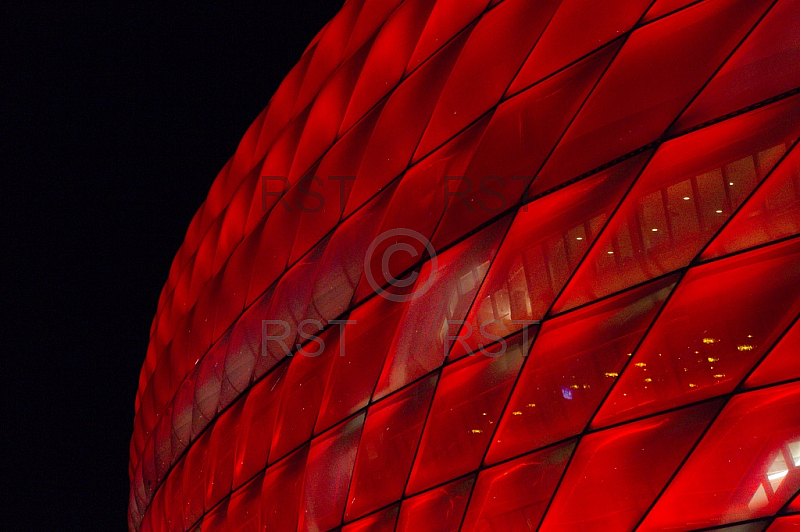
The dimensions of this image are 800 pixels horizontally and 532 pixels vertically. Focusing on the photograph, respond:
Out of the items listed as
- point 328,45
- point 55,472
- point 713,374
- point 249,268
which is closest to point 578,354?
point 713,374

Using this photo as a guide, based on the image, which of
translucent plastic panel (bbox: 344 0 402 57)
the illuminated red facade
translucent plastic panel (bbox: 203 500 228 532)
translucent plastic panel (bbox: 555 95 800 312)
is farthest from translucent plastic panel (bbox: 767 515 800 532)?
translucent plastic panel (bbox: 344 0 402 57)

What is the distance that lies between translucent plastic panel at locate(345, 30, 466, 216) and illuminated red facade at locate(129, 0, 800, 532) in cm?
5

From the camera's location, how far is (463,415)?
1003cm

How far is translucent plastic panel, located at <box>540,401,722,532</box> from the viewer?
25.9ft

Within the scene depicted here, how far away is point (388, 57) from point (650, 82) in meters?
6.83

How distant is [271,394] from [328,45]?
938 centimetres

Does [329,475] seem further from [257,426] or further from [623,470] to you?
[623,470]

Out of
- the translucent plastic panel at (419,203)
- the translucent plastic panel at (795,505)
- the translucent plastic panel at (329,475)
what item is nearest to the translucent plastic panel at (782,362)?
the translucent plastic panel at (795,505)

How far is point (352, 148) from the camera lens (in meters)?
13.7

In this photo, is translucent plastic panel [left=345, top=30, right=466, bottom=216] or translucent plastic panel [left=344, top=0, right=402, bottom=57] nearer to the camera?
translucent plastic panel [left=345, top=30, right=466, bottom=216]

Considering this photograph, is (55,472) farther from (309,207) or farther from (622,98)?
(622,98)

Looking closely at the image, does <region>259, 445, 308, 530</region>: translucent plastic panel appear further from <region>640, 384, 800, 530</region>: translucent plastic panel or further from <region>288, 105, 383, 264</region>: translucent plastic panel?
<region>640, 384, 800, 530</region>: translucent plastic panel

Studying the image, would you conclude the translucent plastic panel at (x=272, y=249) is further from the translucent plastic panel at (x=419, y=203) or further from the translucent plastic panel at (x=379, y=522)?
the translucent plastic panel at (x=379, y=522)

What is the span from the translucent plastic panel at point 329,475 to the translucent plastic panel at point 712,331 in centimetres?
524
